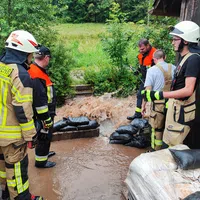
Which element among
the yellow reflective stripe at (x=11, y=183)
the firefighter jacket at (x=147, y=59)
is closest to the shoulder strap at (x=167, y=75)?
the firefighter jacket at (x=147, y=59)

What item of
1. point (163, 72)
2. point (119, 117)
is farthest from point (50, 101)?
point (119, 117)

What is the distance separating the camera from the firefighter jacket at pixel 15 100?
Answer: 120 inches

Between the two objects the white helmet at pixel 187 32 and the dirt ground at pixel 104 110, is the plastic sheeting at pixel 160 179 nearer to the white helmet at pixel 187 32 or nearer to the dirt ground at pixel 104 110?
the white helmet at pixel 187 32

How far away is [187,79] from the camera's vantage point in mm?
3258

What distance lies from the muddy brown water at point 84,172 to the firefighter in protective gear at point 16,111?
0.76 metres

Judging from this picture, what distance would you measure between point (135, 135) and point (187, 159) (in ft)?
9.34

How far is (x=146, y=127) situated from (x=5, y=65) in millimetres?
3318

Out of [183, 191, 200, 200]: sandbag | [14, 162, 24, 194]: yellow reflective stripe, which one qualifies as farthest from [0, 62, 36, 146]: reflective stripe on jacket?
[183, 191, 200, 200]: sandbag

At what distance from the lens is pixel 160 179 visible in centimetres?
261

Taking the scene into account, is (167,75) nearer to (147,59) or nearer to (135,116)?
(147,59)

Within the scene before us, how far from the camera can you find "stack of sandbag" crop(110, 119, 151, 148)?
5.48 metres

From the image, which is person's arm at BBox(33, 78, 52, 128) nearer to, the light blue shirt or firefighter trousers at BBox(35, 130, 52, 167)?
firefighter trousers at BBox(35, 130, 52, 167)

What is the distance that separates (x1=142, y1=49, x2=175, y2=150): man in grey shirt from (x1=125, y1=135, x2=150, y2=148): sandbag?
2.44ft

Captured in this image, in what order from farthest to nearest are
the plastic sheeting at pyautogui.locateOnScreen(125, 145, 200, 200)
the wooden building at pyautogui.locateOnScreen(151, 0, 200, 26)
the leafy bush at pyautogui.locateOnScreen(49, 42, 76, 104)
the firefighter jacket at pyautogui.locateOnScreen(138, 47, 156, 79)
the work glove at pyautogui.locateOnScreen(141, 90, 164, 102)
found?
the leafy bush at pyautogui.locateOnScreen(49, 42, 76, 104) → the firefighter jacket at pyautogui.locateOnScreen(138, 47, 156, 79) → the wooden building at pyautogui.locateOnScreen(151, 0, 200, 26) → the work glove at pyautogui.locateOnScreen(141, 90, 164, 102) → the plastic sheeting at pyautogui.locateOnScreen(125, 145, 200, 200)
